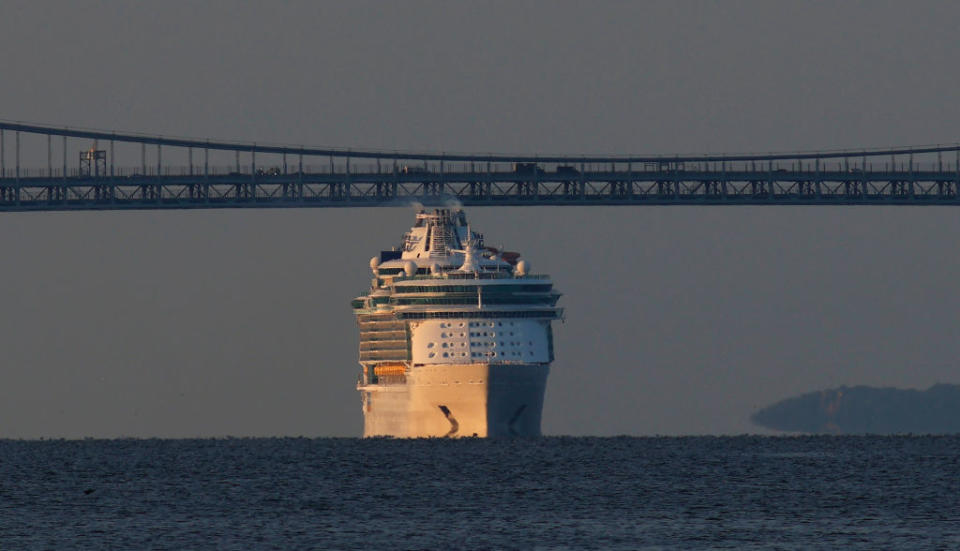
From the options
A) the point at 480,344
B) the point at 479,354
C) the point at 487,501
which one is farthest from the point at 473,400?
the point at 487,501

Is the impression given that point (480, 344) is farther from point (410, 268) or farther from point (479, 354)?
point (410, 268)

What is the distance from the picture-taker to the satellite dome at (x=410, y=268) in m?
118

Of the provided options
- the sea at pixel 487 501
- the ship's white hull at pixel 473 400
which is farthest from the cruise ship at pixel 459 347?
the sea at pixel 487 501

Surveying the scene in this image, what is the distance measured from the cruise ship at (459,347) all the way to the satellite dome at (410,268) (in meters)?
0.07

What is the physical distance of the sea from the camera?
51.3 m

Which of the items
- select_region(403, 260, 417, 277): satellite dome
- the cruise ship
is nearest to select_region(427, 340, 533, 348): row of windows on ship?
the cruise ship

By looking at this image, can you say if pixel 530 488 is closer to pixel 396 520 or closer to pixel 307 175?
pixel 396 520

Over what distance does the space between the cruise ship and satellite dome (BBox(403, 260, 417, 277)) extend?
70mm

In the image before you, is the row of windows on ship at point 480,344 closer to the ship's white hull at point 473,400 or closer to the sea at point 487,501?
the ship's white hull at point 473,400

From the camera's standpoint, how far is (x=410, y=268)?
11800cm

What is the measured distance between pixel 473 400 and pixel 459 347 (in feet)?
10.4

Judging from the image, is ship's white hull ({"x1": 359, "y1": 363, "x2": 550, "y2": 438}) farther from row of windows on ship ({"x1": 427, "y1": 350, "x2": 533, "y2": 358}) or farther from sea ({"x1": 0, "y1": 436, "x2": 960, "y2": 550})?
sea ({"x1": 0, "y1": 436, "x2": 960, "y2": 550})

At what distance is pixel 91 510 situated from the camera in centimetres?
6066

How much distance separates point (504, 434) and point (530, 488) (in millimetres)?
38703
